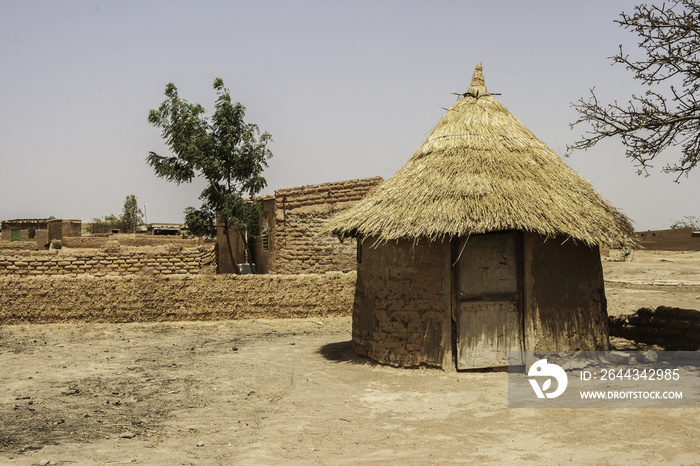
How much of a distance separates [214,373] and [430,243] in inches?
141

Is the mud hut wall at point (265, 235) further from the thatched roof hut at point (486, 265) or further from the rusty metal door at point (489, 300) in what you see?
the rusty metal door at point (489, 300)

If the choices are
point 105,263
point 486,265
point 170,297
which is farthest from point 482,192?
point 105,263

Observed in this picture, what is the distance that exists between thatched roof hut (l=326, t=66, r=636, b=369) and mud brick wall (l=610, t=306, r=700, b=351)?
5.53 ft

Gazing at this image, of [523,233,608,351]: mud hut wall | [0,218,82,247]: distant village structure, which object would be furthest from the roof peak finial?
[0,218,82,247]: distant village structure

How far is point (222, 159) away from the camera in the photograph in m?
18.3

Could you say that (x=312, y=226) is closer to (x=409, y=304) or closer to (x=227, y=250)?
(x=227, y=250)

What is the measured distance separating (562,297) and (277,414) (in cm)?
419

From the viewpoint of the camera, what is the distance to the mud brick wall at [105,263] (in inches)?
577

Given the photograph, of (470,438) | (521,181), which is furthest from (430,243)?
(470,438)

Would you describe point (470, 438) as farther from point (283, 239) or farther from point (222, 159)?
point (222, 159)

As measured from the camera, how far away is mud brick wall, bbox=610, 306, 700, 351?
31.8 feet

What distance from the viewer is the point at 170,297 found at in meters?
13.6

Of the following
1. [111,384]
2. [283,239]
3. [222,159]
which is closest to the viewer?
[111,384]

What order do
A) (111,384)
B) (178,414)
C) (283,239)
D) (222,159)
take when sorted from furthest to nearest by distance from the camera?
(222,159) < (283,239) < (111,384) < (178,414)
